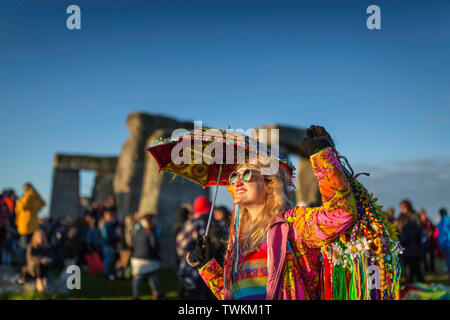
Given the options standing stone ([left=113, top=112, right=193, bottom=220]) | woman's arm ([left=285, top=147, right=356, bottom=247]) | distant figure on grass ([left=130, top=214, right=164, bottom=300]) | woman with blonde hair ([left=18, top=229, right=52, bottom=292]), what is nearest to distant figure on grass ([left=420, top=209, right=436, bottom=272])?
distant figure on grass ([left=130, top=214, right=164, bottom=300])

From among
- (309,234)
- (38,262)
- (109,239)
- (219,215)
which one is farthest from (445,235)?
(309,234)

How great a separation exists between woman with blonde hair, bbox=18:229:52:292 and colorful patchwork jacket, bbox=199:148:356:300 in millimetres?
6429

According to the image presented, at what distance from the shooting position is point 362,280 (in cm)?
226

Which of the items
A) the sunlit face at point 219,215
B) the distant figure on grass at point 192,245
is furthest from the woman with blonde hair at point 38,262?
the sunlit face at point 219,215

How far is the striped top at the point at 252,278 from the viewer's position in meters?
2.44

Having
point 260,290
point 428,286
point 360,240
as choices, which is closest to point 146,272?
point 428,286

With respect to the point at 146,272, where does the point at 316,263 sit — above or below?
above

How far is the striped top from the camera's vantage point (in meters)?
2.44

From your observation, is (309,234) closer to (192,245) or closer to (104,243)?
(192,245)

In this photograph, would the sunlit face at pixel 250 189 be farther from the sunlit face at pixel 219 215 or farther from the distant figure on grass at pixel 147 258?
the distant figure on grass at pixel 147 258

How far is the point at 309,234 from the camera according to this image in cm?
227
